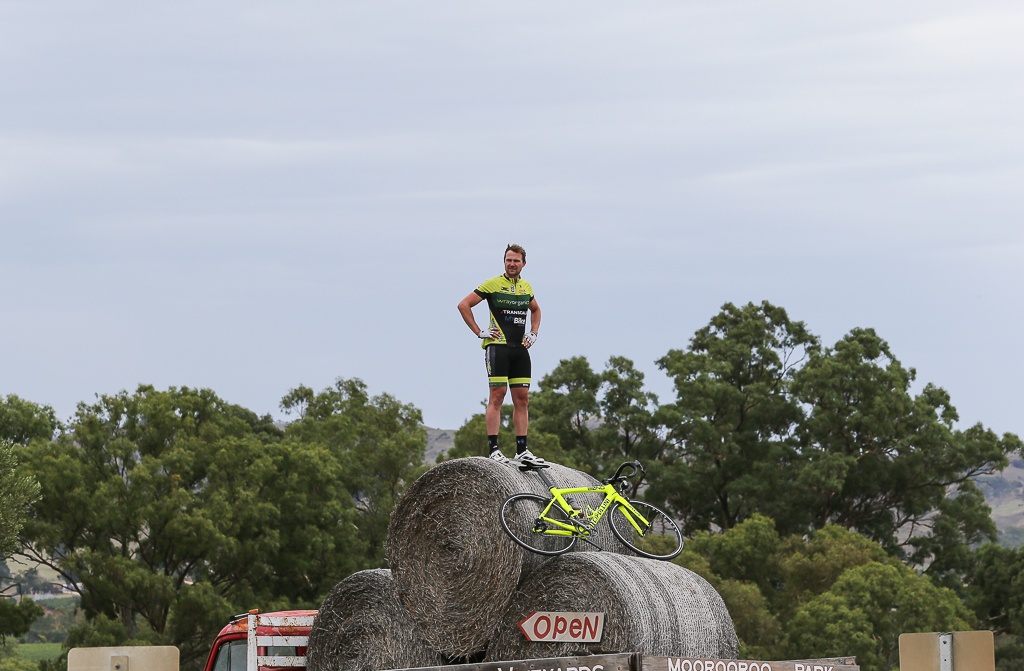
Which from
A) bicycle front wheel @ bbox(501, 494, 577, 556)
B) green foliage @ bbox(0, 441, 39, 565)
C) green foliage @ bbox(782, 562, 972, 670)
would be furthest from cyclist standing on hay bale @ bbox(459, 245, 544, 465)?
green foliage @ bbox(782, 562, 972, 670)

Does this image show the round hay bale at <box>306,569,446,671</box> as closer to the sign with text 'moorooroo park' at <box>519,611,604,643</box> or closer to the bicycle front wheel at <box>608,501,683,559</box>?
the sign with text 'moorooroo park' at <box>519,611,604,643</box>

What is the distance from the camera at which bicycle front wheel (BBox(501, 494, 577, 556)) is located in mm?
10898

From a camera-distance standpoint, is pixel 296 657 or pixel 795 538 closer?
pixel 296 657

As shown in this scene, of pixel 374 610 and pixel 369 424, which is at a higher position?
pixel 369 424

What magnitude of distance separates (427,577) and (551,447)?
32192 mm

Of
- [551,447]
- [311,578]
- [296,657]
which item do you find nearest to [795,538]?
[551,447]

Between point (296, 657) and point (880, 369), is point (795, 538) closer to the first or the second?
point (880, 369)

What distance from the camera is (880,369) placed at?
2026 inches

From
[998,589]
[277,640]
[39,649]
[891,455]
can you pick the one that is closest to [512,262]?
[277,640]

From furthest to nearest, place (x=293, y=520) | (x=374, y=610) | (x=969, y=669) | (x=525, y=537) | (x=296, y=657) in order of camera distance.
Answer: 1. (x=293, y=520)
2. (x=296, y=657)
3. (x=374, y=610)
4. (x=525, y=537)
5. (x=969, y=669)

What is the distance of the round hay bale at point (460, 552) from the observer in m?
11.0

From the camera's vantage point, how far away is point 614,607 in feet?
34.7

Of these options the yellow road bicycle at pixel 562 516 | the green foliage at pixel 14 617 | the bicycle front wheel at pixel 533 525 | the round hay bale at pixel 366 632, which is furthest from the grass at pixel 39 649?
the bicycle front wheel at pixel 533 525

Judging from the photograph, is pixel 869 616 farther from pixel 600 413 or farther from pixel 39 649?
pixel 39 649
